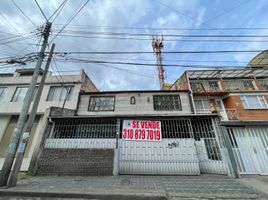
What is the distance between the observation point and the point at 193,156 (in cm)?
768

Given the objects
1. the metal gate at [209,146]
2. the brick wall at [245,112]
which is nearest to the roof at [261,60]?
the brick wall at [245,112]

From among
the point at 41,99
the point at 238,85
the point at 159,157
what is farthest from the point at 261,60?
the point at 41,99

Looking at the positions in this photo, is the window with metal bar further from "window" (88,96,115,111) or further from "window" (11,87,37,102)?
"window" (11,87,37,102)

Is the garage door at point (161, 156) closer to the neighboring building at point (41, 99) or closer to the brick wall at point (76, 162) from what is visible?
the brick wall at point (76, 162)

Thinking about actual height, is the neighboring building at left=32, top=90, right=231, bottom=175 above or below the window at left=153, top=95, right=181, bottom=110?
below

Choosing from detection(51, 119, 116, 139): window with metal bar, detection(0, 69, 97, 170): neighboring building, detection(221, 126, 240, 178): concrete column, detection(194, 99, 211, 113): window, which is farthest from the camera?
detection(194, 99, 211, 113): window

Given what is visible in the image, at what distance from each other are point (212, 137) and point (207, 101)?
8810mm

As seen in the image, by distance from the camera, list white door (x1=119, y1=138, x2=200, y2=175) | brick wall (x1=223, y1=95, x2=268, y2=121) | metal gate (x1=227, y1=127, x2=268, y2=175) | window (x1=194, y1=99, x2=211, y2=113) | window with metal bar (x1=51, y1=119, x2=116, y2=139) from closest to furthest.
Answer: white door (x1=119, y1=138, x2=200, y2=175) → metal gate (x1=227, y1=127, x2=268, y2=175) → window with metal bar (x1=51, y1=119, x2=116, y2=139) → brick wall (x1=223, y1=95, x2=268, y2=121) → window (x1=194, y1=99, x2=211, y2=113)

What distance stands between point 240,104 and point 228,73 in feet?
14.9

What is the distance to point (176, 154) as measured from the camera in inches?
307

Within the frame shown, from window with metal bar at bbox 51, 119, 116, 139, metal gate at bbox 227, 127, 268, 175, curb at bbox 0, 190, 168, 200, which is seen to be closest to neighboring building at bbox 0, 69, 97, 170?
window with metal bar at bbox 51, 119, 116, 139

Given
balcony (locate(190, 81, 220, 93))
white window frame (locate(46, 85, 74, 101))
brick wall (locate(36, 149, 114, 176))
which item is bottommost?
brick wall (locate(36, 149, 114, 176))

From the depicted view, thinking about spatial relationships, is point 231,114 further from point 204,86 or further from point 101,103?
point 101,103

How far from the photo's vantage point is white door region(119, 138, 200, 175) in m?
7.56
